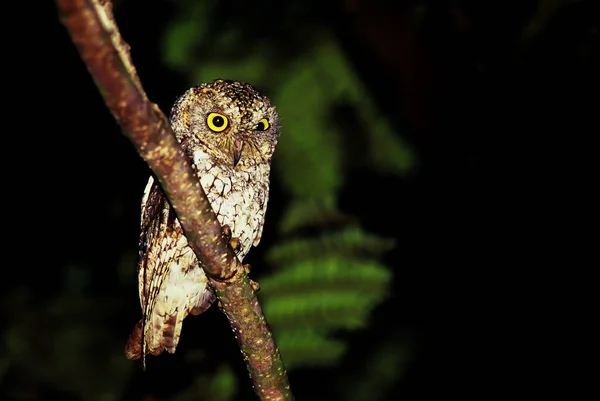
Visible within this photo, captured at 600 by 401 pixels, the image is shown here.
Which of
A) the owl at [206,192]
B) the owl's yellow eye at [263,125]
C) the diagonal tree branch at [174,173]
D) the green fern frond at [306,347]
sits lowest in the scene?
the diagonal tree branch at [174,173]

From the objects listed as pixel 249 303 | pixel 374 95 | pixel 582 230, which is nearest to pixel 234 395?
pixel 249 303

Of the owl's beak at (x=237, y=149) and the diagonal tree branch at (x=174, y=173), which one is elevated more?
the owl's beak at (x=237, y=149)

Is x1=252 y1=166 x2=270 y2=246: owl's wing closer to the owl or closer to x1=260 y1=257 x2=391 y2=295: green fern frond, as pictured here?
the owl

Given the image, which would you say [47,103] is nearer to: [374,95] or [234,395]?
[374,95]

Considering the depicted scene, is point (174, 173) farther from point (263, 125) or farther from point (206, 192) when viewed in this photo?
point (263, 125)

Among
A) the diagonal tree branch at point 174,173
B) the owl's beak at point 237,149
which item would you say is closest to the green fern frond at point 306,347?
the diagonal tree branch at point 174,173

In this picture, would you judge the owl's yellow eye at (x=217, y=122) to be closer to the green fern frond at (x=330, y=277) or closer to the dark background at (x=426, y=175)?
the green fern frond at (x=330, y=277)

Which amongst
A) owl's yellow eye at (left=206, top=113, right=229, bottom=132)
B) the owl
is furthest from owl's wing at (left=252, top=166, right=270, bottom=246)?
owl's yellow eye at (left=206, top=113, right=229, bottom=132)
